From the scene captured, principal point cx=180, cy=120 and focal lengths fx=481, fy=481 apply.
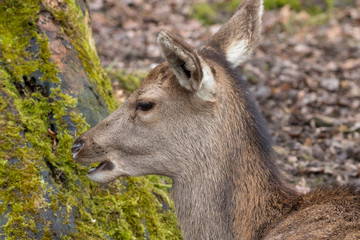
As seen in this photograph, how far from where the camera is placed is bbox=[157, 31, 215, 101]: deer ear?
3.48 metres

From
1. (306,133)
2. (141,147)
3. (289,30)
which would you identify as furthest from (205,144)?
(289,30)

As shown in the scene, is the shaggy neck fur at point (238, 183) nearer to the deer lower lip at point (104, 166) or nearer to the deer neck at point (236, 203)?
the deer neck at point (236, 203)

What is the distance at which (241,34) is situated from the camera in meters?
4.65

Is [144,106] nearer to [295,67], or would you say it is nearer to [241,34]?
[241,34]

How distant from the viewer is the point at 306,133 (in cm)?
841

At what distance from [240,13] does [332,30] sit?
9.15 metres

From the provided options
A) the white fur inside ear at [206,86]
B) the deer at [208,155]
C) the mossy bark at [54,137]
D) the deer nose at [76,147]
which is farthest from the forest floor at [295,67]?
the deer nose at [76,147]

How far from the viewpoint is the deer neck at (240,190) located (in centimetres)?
407

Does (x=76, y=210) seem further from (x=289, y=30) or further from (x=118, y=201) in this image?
(x=289, y=30)

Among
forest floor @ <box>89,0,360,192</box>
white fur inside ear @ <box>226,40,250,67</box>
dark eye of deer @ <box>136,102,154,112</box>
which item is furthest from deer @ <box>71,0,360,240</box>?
forest floor @ <box>89,0,360,192</box>

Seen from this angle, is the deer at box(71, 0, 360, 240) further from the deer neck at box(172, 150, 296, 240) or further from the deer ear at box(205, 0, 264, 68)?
the deer ear at box(205, 0, 264, 68)

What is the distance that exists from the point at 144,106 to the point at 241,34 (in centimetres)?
123

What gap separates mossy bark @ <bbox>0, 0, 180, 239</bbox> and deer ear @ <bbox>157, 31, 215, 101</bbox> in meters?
1.51

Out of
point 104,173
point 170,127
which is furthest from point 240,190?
point 104,173
